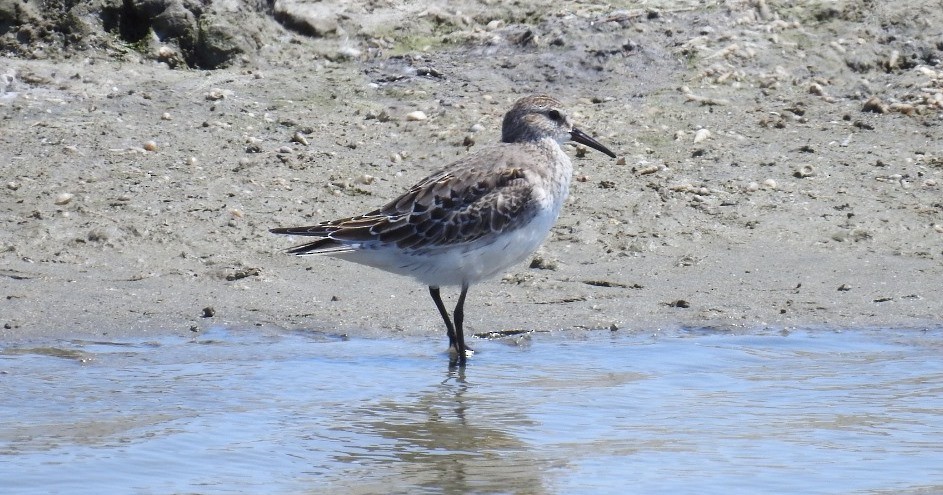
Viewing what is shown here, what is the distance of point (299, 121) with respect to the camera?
1134 cm

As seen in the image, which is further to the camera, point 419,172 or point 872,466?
point 419,172

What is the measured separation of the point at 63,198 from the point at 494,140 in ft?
10.9

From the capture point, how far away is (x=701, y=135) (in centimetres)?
1135

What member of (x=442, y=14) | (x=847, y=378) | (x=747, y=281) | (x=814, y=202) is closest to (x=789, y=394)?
(x=847, y=378)

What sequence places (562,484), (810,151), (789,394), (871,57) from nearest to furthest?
(562,484) < (789,394) < (810,151) < (871,57)

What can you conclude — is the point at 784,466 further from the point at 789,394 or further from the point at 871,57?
the point at 871,57

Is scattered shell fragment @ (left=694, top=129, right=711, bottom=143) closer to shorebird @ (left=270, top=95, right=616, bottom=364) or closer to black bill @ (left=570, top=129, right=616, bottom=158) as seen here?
black bill @ (left=570, top=129, right=616, bottom=158)

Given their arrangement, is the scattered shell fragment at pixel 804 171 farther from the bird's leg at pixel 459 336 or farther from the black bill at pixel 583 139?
the bird's leg at pixel 459 336

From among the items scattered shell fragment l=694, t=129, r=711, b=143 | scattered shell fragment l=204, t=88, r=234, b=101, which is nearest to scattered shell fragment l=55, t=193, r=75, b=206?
scattered shell fragment l=204, t=88, r=234, b=101

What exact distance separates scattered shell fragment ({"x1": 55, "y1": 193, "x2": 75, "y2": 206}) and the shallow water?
1.99 meters

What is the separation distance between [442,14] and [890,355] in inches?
220

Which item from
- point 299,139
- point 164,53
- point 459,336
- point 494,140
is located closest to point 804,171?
point 494,140

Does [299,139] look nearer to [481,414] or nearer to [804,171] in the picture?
[804,171]

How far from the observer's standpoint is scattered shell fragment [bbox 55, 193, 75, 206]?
396 inches
